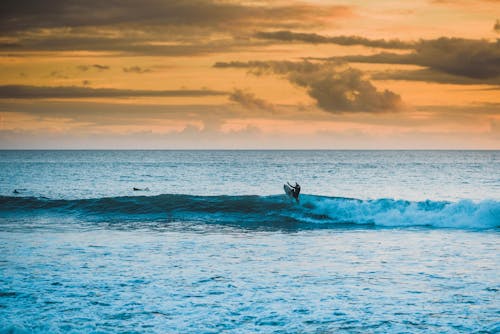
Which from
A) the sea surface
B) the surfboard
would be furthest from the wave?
the surfboard

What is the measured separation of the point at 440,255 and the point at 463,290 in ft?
14.7

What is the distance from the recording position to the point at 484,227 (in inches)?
945

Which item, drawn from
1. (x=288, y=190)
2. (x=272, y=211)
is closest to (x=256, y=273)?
(x=272, y=211)

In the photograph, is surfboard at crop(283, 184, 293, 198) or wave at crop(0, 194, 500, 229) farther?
surfboard at crop(283, 184, 293, 198)

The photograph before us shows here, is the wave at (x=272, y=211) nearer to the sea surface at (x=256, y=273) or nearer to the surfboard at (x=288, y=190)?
the sea surface at (x=256, y=273)

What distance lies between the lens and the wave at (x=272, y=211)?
26.2 metres

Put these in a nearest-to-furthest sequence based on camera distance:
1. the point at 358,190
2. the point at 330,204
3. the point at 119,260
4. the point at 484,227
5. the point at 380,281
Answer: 1. the point at 380,281
2. the point at 119,260
3. the point at 484,227
4. the point at 330,204
5. the point at 358,190

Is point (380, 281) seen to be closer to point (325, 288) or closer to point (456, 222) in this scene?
point (325, 288)

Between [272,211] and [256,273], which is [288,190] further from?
[256,273]

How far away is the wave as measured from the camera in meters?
26.2

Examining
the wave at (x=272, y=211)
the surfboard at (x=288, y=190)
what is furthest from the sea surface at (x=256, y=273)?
the surfboard at (x=288, y=190)

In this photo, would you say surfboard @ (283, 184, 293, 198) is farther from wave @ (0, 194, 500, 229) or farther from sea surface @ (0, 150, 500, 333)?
sea surface @ (0, 150, 500, 333)

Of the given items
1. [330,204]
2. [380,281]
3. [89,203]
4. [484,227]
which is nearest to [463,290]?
[380,281]

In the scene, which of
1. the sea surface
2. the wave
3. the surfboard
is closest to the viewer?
the sea surface
